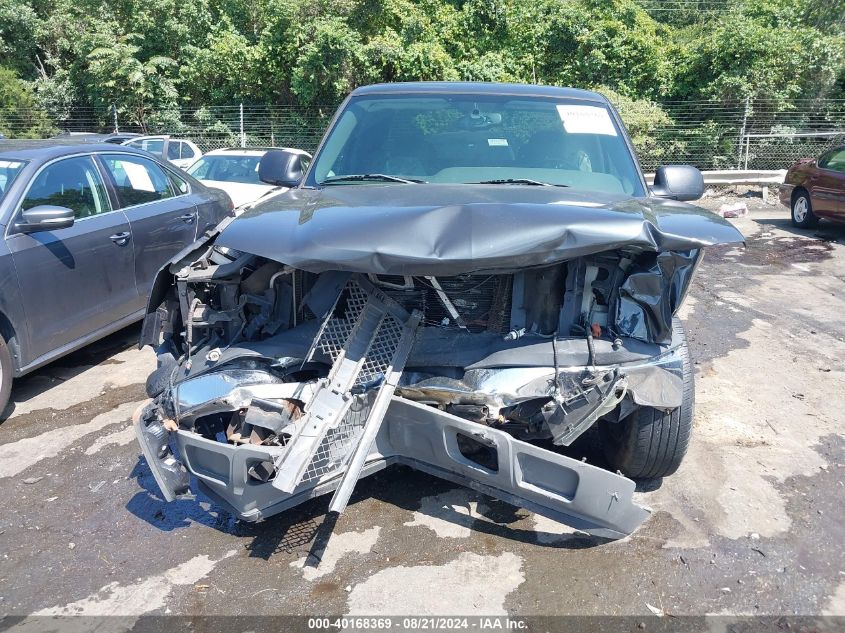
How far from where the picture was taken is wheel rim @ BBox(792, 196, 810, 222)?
11.4 meters

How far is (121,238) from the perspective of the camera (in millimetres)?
5250

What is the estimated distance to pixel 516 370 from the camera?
9.61 ft

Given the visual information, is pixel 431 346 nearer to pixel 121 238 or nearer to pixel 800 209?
pixel 121 238

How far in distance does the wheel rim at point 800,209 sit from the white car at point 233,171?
326 inches

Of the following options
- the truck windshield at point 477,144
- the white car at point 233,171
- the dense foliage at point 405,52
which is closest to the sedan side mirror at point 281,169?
the truck windshield at point 477,144

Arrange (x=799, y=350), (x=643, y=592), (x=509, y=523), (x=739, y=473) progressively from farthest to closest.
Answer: (x=799, y=350) < (x=739, y=473) < (x=509, y=523) < (x=643, y=592)

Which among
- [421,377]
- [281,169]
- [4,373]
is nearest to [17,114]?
[4,373]

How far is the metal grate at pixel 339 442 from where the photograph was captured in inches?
115

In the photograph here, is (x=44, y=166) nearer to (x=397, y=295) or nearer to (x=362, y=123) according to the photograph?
(x=362, y=123)

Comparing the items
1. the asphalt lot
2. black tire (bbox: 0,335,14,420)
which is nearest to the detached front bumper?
the asphalt lot

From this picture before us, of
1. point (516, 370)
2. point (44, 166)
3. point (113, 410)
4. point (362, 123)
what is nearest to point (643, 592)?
point (516, 370)

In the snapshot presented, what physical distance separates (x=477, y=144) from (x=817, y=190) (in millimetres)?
9139

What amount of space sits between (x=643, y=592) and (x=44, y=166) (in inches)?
185

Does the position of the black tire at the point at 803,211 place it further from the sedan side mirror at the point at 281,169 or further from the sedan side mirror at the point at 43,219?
the sedan side mirror at the point at 43,219
